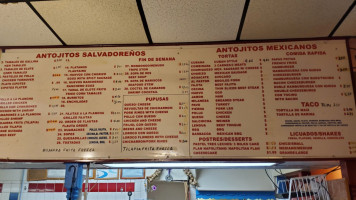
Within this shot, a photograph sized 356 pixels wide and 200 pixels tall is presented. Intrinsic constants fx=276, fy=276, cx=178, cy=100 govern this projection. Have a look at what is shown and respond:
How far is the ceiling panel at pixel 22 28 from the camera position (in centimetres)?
207

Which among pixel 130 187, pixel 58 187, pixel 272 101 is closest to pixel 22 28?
pixel 272 101

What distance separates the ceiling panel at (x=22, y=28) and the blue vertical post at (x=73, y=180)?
112 centimetres

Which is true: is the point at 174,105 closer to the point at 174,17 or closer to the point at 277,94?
the point at 174,17

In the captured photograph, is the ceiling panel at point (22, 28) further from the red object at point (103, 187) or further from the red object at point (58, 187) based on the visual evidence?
the red object at point (58, 187)

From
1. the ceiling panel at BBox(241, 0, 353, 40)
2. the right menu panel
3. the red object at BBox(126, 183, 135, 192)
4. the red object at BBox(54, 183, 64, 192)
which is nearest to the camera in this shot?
the ceiling panel at BBox(241, 0, 353, 40)

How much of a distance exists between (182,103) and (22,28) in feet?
4.79

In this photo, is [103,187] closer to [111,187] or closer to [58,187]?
[111,187]

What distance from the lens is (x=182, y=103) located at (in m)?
2.25

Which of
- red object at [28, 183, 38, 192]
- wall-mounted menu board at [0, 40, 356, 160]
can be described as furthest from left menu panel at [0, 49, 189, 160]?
red object at [28, 183, 38, 192]

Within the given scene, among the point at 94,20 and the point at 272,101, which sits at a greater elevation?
the point at 94,20

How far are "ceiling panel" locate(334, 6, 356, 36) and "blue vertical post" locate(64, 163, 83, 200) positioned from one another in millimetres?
2383

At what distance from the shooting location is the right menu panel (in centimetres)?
210

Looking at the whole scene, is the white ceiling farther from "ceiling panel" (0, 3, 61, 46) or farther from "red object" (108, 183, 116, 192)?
"red object" (108, 183, 116, 192)

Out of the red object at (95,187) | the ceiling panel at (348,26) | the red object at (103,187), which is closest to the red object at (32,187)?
the red object at (95,187)
